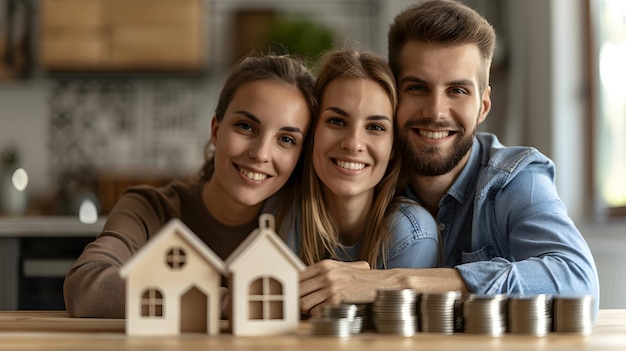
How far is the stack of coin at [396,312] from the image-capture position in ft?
4.65

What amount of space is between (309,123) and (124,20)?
305cm

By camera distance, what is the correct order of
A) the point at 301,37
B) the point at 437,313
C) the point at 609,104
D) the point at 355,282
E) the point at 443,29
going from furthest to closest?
the point at 301,37 < the point at 609,104 < the point at 443,29 < the point at 355,282 < the point at 437,313

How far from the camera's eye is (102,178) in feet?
16.0

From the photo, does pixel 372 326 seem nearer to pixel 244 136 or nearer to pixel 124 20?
pixel 244 136

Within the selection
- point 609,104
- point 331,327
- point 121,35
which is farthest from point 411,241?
point 121,35

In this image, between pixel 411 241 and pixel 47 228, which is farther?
pixel 47 228

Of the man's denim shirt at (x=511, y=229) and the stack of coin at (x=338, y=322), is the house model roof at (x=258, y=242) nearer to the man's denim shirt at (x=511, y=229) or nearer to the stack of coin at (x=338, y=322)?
the stack of coin at (x=338, y=322)

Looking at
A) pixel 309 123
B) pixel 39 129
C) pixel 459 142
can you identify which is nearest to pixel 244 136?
pixel 309 123

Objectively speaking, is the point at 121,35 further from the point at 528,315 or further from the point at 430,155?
the point at 528,315

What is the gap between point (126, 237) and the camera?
1.99m

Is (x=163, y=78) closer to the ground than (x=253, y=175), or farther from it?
farther from it

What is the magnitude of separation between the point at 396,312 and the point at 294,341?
19 centimetres

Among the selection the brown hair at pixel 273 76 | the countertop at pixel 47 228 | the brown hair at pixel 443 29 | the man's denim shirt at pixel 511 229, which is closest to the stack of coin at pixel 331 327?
the man's denim shirt at pixel 511 229

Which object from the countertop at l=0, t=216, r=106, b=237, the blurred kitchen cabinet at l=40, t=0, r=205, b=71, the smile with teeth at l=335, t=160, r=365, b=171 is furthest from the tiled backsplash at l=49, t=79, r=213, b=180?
the smile with teeth at l=335, t=160, r=365, b=171
